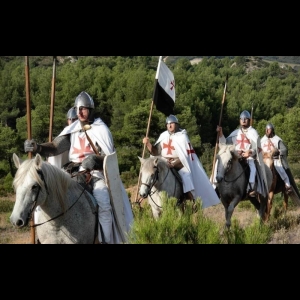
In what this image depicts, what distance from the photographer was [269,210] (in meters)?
13.2

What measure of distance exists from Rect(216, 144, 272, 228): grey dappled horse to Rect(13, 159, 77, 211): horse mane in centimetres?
518

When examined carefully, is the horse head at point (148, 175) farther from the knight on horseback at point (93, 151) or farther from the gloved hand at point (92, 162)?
the gloved hand at point (92, 162)

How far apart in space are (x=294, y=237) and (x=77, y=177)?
5.06 m

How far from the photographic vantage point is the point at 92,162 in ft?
22.7

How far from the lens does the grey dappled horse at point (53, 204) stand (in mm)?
5676

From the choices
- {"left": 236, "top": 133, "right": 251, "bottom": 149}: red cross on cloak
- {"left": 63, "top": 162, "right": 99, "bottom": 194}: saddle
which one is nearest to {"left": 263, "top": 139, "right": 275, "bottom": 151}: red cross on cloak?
{"left": 236, "top": 133, "right": 251, "bottom": 149}: red cross on cloak

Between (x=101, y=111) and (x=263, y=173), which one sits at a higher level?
(x=101, y=111)

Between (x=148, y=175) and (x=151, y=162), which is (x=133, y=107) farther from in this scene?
(x=148, y=175)

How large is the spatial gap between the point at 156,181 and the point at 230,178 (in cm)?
261

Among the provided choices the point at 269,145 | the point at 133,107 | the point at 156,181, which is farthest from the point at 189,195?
the point at 133,107

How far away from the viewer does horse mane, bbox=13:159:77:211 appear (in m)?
5.77

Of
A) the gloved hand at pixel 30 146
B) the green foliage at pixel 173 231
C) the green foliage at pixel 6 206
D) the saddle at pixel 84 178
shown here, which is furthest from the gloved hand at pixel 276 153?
the green foliage at pixel 6 206
